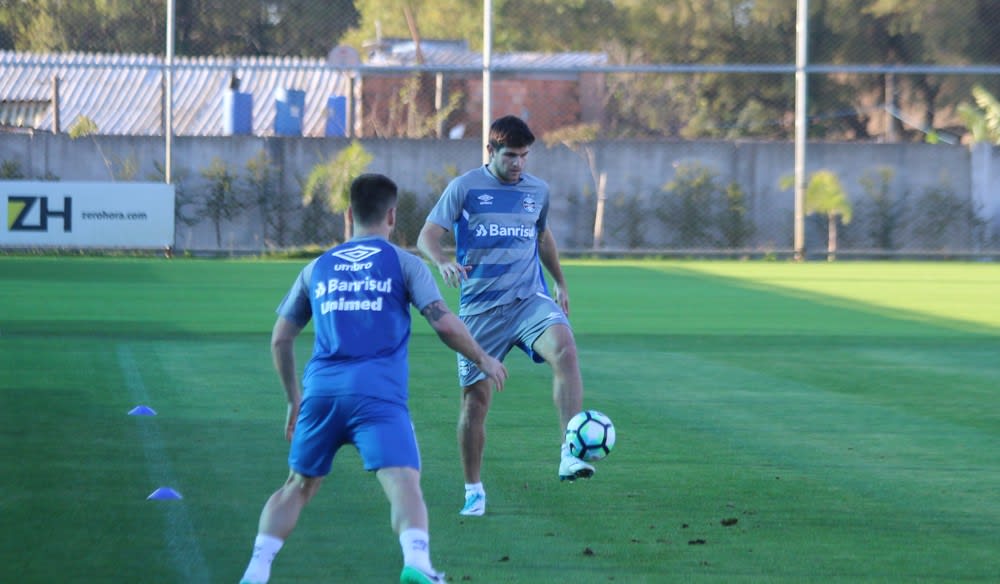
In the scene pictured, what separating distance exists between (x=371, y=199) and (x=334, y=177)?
19.5 meters

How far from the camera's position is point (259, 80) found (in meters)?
32.7

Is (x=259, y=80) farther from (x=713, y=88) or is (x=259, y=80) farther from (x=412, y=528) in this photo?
(x=412, y=528)

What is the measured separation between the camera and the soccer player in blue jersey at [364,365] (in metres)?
5.27

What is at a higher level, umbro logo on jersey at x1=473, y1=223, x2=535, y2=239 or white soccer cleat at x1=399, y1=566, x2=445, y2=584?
umbro logo on jersey at x1=473, y1=223, x2=535, y2=239

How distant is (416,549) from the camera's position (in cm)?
509

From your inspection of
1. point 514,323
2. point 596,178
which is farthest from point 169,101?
point 514,323

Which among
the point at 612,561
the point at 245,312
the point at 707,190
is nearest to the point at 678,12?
the point at 707,190

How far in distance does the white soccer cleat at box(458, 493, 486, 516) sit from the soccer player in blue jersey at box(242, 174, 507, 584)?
149 cm

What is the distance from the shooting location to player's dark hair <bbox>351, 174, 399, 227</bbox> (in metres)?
5.41

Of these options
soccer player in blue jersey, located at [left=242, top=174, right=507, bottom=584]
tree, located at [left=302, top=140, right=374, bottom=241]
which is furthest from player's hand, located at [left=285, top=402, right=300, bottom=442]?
tree, located at [left=302, top=140, right=374, bottom=241]

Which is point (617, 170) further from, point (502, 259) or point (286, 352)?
point (286, 352)

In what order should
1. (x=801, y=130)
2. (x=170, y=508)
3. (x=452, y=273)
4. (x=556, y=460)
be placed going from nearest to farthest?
1. (x=170, y=508)
2. (x=452, y=273)
3. (x=556, y=460)
4. (x=801, y=130)

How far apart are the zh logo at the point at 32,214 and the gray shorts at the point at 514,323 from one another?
15.9m

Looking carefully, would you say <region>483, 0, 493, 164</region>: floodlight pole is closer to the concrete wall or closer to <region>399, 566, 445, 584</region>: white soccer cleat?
the concrete wall
